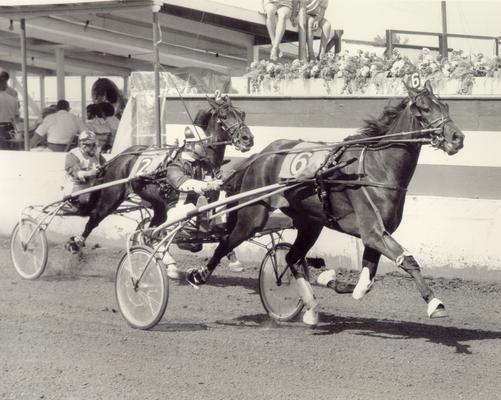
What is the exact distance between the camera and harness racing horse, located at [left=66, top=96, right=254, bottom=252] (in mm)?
8453

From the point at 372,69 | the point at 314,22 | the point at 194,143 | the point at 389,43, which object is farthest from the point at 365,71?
the point at 194,143

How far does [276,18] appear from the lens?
37.5 ft

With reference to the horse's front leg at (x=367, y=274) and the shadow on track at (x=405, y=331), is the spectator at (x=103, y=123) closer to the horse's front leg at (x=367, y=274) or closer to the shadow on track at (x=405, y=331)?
the shadow on track at (x=405, y=331)

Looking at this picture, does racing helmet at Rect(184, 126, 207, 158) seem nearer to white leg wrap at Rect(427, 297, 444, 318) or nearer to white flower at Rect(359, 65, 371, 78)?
white flower at Rect(359, 65, 371, 78)

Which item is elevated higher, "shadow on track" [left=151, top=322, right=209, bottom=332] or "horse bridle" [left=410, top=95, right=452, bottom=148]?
"horse bridle" [left=410, top=95, right=452, bottom=148]

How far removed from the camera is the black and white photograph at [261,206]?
605 cm

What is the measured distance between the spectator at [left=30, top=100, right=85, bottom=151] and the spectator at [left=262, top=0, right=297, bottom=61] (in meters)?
3.05

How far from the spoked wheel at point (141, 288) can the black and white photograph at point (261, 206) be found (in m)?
0.02

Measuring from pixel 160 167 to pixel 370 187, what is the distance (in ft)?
7.97

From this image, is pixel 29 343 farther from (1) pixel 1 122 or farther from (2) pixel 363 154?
(1) pixel 1 122

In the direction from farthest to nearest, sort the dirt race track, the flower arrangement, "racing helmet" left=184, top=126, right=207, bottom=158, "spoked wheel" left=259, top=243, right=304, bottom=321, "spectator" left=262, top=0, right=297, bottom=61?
"spectator" left=262, top=0, right=297, bottom=61
the flower arrangement
"racing helmet" left=184, top=126, right=207, bottom=158
"spoked wheel" left=259, top=243, right=304, bottom=321
the dirt race track

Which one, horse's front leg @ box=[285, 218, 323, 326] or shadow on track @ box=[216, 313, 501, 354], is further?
horse's front leg @ box=[285, 218, 323, 326]

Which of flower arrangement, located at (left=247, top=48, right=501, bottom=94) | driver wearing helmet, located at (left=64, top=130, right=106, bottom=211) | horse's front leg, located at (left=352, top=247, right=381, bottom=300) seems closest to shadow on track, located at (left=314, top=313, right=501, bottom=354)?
horse's front leg, located at (left=352, top=247, right=381, bottom=300)

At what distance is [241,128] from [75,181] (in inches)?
90.3
